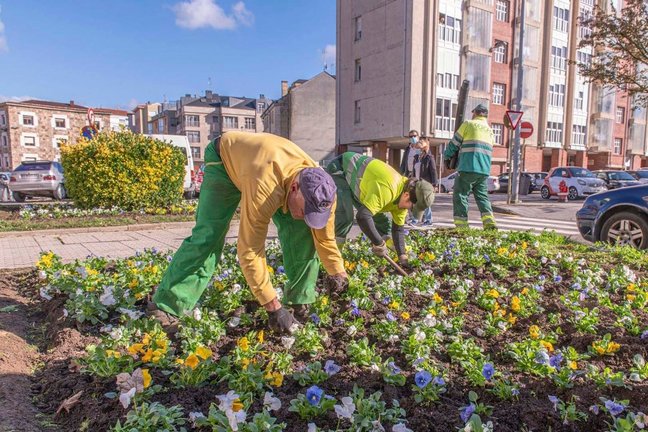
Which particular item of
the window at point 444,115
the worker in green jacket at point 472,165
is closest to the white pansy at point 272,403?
the worker in green jacket at point 472,165

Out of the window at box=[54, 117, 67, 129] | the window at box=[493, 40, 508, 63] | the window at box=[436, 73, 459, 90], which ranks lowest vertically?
the window at box=[54, 117, 67, 129]

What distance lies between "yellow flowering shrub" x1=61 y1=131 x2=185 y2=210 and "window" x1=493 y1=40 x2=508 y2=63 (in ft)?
110

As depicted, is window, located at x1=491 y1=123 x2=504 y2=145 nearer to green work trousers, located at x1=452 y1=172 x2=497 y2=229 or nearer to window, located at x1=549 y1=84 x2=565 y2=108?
window, located at x1=549 y1=84 x2=565 y2=108

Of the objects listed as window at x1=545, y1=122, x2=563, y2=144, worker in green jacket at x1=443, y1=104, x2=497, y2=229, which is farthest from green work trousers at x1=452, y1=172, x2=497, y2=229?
window at x1=545, y1=122, x2=563, y2=144

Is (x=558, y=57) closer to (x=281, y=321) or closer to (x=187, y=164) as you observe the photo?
(x=187, y=164)

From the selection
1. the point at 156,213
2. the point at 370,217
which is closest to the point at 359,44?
the point at 156,213

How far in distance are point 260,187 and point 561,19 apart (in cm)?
4735

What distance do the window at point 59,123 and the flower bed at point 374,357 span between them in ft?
240

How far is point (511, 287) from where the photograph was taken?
14.5ft

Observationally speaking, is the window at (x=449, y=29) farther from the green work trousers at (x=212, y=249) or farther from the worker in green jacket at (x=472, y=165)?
the green work trousers at (x=212, y=249)

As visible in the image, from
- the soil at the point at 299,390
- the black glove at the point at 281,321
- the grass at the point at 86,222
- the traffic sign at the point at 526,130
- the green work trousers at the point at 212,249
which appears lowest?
the grass at the point at 86,222

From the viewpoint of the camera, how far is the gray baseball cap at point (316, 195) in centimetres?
262

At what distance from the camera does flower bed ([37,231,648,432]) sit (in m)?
2.26

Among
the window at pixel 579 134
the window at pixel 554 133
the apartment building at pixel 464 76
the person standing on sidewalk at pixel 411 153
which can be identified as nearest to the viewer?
the person standing on sidewalk at pixel 411 153
